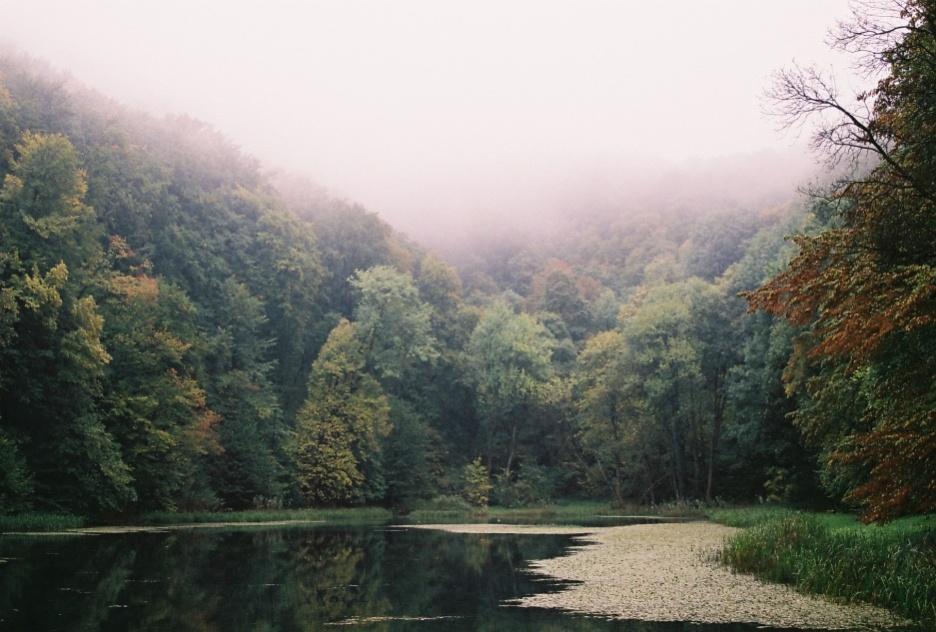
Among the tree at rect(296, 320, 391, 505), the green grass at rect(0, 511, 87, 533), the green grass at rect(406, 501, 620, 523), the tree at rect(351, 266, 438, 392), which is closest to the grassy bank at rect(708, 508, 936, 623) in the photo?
the green grass at rect(0, 511, 87, 533)

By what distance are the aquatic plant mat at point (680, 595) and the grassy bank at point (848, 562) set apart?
37 centimetres

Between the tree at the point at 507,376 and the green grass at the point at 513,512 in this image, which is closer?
the green grass at the point at 513,512

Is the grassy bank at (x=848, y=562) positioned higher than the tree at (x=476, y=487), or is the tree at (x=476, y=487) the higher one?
the grassy bank at (x=848, y=562)

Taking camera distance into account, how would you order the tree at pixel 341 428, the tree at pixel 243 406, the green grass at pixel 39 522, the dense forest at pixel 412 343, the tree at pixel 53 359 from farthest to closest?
the tree at pixel 341 428 < the tree at pixel 243 406 < the tree at pixel 53 359 < the green grass at pixel 39 522 < the dense forest at pixel 412 343

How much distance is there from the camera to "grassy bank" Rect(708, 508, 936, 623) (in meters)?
12.6

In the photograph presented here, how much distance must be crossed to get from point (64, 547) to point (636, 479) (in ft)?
156

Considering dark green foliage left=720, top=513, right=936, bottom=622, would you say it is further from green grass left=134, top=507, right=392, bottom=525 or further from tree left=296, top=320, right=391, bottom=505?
tree left=296, top=320, right=391, bottom=505

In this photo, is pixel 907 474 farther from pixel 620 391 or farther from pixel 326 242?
pixel 326 242

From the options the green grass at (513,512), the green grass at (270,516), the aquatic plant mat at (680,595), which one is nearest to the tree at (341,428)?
the green grass at (270,516)

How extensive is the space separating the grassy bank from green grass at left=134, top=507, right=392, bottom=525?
2811 centimetres

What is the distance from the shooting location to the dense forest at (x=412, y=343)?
48.3 feet

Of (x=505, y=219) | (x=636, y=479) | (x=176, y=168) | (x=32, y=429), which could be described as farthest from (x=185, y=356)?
(x=505, y=219)

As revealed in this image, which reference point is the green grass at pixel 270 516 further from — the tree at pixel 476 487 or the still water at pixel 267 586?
the still water at pixel 267 586

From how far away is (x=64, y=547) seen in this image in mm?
22250
